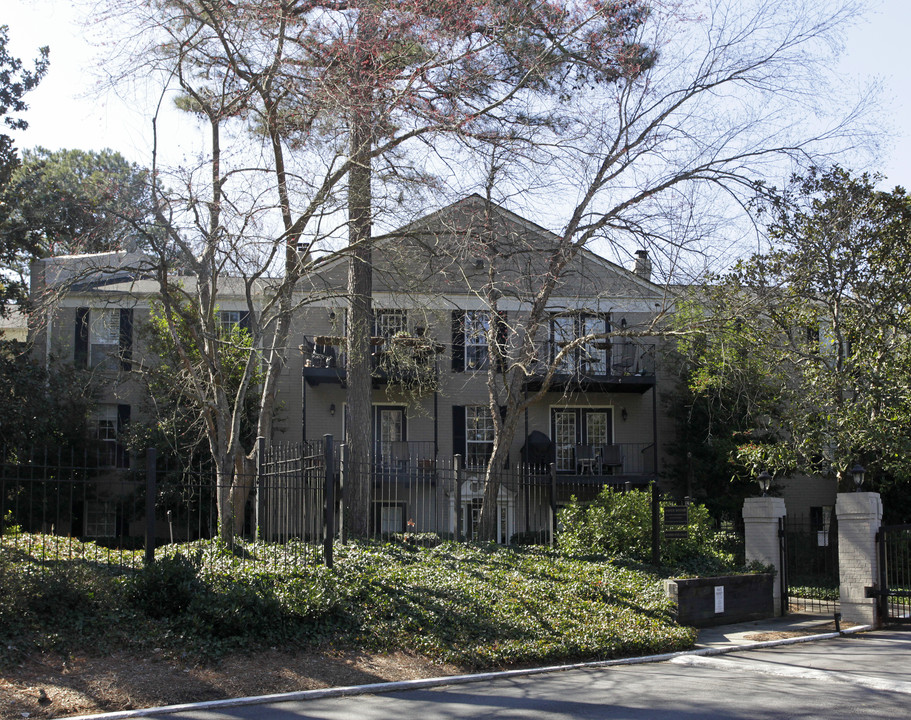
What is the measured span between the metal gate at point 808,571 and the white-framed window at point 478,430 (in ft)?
27.0

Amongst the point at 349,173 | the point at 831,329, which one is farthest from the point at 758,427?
the point at 349,173

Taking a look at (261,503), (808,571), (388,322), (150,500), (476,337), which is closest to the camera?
(150,500)

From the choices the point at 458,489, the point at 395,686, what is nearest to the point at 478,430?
the point at 458,489

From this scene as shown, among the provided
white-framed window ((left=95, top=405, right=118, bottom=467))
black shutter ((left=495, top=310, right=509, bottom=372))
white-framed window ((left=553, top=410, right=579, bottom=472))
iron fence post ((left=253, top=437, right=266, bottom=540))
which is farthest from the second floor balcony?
iron fence post ((left=253, top=437, right=266, bottom=540))

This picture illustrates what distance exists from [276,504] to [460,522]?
3091 mm

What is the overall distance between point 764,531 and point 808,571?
6.51 m

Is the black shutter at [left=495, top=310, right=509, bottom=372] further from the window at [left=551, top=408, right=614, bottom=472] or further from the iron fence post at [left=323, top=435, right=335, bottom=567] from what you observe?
the window at [left=551, top=408, right=614, bottom=472]

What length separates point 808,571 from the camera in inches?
817

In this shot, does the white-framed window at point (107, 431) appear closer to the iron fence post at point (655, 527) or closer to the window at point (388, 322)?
the window at point (388, 322)

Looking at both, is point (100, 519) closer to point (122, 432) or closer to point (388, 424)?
point (122, 432)

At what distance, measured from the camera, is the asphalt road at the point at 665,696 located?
7637mm

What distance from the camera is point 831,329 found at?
58.1 feet

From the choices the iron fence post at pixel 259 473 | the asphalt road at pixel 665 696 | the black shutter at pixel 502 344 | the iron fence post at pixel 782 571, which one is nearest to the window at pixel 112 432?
the black shutter at pixel 502 344

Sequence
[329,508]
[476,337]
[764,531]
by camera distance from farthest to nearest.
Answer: [476,337] → [764,531] → [329,508]
